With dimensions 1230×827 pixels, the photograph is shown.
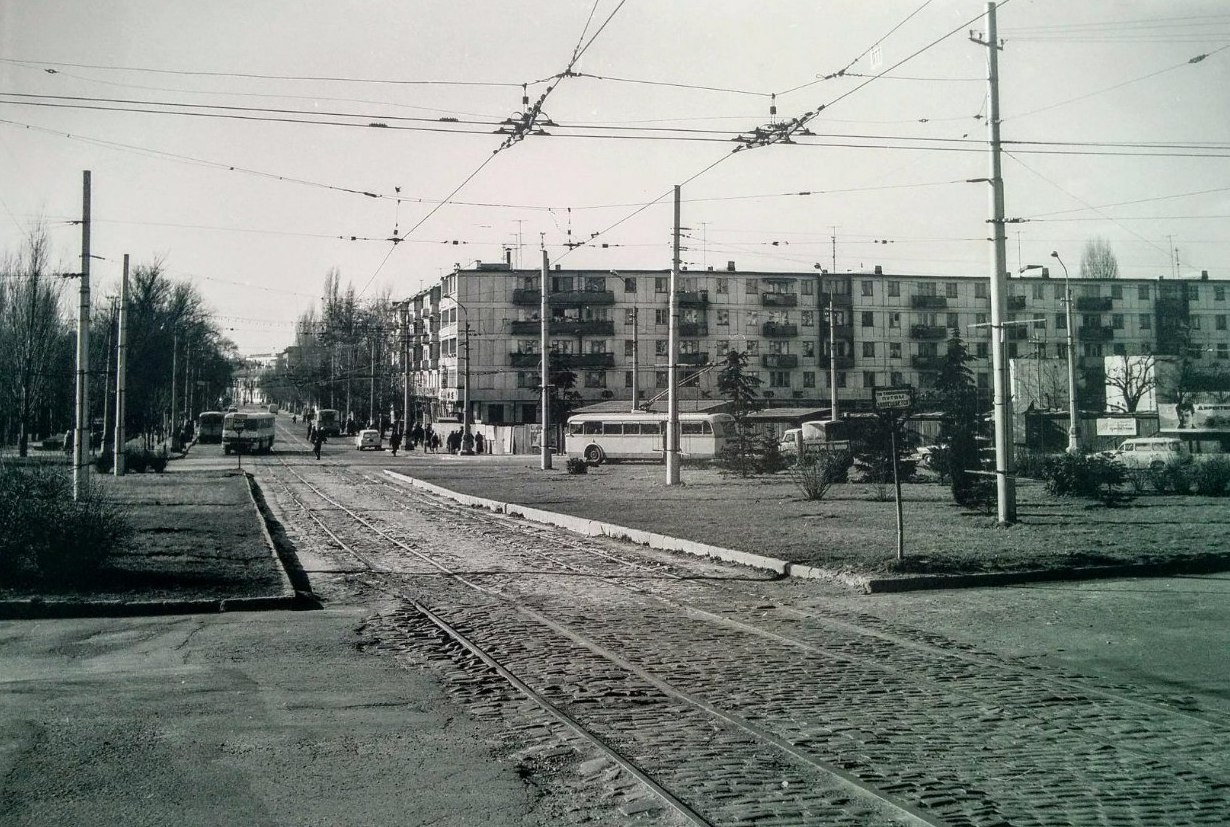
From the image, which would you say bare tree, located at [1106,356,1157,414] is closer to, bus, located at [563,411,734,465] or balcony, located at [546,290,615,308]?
bus, located at [563,411,734,465]

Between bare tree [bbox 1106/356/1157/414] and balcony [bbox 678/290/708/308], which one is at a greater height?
balcony [bbox 678/290/708/308]

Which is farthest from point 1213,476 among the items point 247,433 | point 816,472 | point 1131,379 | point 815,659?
point 247,433

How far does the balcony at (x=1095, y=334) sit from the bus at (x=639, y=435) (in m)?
20.4

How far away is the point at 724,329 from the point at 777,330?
153 inches

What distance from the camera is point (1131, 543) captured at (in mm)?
15406

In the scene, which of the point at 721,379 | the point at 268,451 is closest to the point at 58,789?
the point at 721,379

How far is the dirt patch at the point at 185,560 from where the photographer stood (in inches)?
444

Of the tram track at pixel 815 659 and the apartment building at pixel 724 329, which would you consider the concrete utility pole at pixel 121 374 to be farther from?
the apartment building at pixel 724 329

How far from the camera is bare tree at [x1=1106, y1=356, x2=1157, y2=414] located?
155 feet

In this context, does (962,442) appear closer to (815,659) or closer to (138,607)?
(815,659)

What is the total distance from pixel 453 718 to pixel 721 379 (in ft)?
127

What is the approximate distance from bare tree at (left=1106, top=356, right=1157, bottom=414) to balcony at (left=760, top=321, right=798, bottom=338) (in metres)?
26.7

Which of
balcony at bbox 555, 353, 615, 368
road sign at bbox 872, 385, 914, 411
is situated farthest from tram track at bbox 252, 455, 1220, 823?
balcony at bbox 555, 353, 615, 368

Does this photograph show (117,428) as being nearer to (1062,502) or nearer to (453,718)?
(1062,502)
